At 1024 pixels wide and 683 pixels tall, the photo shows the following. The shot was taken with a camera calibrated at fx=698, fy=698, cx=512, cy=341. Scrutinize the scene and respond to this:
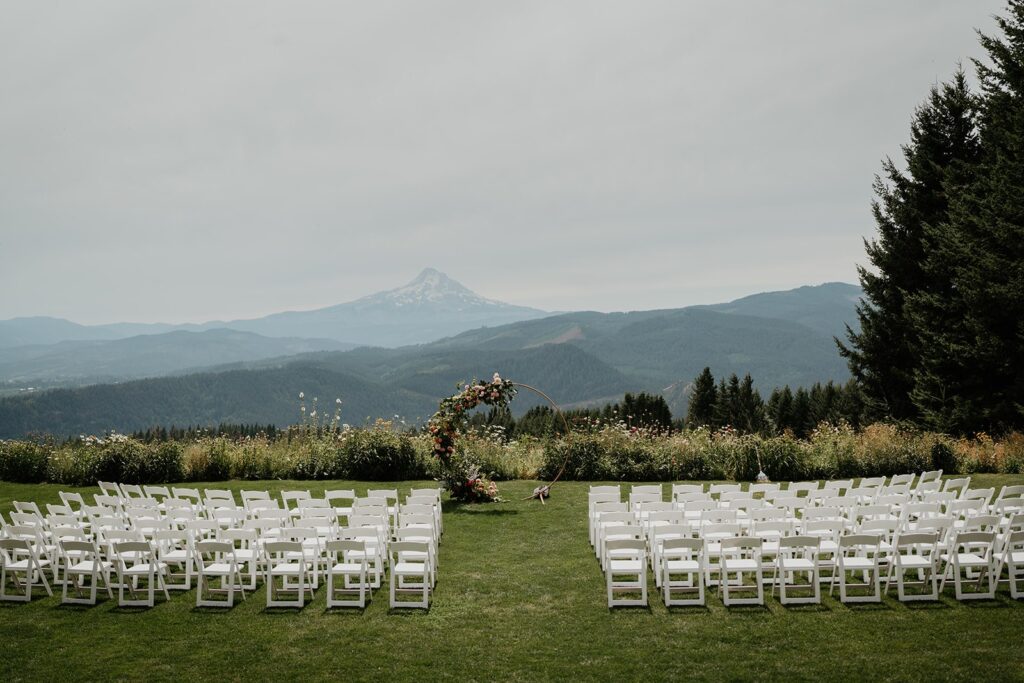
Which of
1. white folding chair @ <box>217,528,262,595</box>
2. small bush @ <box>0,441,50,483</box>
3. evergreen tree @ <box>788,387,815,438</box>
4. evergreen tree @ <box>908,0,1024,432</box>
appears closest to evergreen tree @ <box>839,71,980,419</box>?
evergreen tree @ <box>908,0,1024,432</box>

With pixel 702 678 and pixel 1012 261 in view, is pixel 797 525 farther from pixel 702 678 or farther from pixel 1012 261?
pixel 1012 261

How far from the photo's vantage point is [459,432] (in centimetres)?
1659

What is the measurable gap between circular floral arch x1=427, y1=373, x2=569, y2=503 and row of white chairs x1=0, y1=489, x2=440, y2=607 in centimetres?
466

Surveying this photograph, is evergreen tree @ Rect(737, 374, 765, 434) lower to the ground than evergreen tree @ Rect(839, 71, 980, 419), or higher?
lower

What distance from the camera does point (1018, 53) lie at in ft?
64.1

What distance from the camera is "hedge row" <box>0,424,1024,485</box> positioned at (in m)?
18.6

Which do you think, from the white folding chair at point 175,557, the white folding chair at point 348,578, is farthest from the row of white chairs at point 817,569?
the white folding chair at point 175,557

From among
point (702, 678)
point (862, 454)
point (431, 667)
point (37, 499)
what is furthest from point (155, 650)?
point (862, 454)

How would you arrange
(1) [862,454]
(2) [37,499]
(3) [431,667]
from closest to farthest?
(3) [431,667]
(2) [37,499]
(1) [862,454]

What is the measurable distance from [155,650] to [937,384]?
82.4 feet

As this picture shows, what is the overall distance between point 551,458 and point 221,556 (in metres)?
10.1

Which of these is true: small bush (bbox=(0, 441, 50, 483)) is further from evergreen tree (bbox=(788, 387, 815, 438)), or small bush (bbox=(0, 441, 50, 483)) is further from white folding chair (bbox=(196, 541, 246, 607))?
evergreen tree (bbox=(788, 387, 815, 438))

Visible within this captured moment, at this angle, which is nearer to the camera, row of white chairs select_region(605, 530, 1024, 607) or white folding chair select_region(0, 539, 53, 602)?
row of white chairs select_region(605, 530, 1024, 607)

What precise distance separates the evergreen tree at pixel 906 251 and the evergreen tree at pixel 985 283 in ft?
2.83
